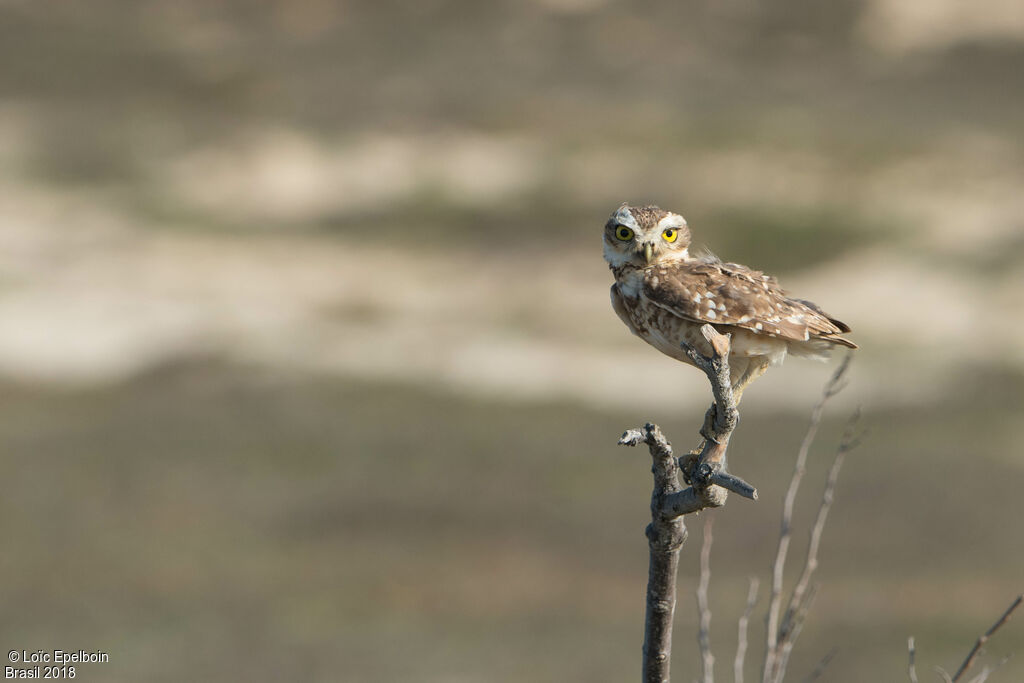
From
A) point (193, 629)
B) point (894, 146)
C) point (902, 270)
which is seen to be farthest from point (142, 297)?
point (894, 146)

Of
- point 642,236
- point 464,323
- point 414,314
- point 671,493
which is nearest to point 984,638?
point 671,493

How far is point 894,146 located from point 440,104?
15.8m

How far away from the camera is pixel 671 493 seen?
3.96 m

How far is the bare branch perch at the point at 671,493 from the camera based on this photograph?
150 inches

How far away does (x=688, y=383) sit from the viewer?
29.0 metres

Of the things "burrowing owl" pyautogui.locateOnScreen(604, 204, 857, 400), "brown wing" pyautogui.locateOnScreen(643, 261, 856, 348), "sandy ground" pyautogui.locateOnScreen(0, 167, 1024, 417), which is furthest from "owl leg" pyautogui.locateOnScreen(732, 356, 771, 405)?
"sandy ground" pyautogui.locateOnScreen(0, 167, 1024, 417)

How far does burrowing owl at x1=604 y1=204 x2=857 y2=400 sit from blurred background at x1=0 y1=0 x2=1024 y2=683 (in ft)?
Answer: 40.6

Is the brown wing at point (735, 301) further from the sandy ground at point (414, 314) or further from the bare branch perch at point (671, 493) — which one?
the sandy ground at point (414, 314)

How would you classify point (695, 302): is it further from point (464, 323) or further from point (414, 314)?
point (414, 314)

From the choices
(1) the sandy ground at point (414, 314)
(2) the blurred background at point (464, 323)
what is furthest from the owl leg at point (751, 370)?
(1) the sandy ground at point (414, 314)

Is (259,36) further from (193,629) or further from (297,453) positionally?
(193,629)

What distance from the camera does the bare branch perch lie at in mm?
3799

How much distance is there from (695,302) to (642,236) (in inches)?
13.3

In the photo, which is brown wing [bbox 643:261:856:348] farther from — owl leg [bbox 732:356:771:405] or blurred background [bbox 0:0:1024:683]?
blurred background [bbox 0:0:1024:683]
